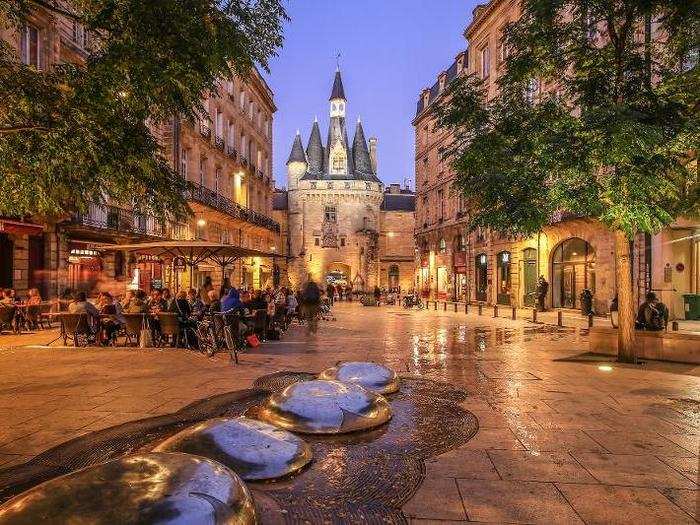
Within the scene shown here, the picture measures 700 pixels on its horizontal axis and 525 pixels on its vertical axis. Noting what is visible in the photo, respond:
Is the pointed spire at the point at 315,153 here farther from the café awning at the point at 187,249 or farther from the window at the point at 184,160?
the café awning at the point at 187,249

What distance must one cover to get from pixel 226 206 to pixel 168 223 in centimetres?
597

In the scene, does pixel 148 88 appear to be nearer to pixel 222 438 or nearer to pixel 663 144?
pixel 222 438

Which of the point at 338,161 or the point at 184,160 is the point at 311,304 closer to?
the point at 184,160

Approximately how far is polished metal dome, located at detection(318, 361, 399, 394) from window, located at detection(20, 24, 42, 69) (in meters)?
16.0

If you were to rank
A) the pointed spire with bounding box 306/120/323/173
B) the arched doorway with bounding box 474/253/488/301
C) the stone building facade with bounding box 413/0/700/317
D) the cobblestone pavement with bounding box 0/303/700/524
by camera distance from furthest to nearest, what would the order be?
the pointed spire with bounding box 306/120/323/173
the arched doorway with bounding box 474/253/488/301
the stone building facade with bounding box 413/0/700/317
the cobblestone pavement with bounding box 0/303/700/524

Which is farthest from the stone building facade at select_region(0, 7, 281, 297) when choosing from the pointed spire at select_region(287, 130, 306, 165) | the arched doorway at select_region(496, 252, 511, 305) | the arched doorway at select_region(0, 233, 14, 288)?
the pointed spire at select_region(287, 130, 306, 165)

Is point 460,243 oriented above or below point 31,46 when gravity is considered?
below

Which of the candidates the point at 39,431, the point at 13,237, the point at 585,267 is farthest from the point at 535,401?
the point at 585,267

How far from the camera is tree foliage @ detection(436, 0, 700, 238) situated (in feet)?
29.0

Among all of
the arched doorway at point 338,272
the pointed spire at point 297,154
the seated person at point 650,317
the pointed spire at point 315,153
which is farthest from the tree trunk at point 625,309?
the pointed spire at point 297,154

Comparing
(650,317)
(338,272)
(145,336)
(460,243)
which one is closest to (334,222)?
(338,272)

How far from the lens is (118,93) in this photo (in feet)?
23.1

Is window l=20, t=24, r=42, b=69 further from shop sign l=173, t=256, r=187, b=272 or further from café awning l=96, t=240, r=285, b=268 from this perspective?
café awning l=96, t=240, r=285, b=268

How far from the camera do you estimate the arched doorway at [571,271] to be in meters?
24.4
